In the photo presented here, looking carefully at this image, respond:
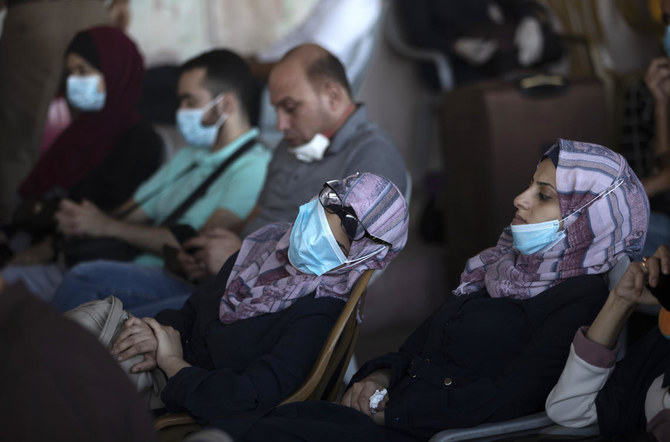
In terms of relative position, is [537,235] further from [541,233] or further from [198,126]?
[198,126]

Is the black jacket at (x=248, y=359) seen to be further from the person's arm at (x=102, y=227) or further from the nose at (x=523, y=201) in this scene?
the person's arm at (x=102, y=227)

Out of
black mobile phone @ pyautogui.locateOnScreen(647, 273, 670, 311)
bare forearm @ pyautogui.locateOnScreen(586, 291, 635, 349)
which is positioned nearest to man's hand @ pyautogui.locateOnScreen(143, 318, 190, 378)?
bare forearm @ pyautogui.locateOnScreen(586, 291, 635, 349)

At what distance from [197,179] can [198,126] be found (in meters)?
0.20

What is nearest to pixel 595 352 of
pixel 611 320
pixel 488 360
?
pixel 611 320

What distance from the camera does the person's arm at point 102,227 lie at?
9.45 feet

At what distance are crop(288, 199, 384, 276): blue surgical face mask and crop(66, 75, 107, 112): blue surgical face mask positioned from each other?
187cm

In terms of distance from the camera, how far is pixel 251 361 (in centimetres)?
189

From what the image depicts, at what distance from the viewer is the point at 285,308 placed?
6.31 feet

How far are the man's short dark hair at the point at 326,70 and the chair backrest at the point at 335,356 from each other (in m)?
0.91

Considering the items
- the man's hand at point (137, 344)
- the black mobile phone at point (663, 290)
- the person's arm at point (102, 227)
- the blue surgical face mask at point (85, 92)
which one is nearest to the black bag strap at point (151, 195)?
the person's arm at point (102, 227)

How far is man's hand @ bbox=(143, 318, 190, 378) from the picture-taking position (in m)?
1.90

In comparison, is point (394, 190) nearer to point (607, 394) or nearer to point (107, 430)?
point (607, 394)

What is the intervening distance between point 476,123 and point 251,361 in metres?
1.70

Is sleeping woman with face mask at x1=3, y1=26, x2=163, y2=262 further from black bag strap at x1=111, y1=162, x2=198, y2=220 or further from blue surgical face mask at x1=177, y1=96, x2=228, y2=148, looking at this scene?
blue surgical face mask at x1=177, y1=96, x2=228, y2=148
